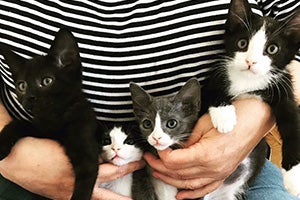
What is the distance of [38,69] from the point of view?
1234mm

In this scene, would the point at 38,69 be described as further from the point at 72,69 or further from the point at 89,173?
the point at 89,173

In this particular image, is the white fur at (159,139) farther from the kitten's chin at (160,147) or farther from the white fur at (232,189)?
the white fur at (232,189)

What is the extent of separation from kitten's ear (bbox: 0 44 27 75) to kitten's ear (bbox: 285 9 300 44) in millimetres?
678

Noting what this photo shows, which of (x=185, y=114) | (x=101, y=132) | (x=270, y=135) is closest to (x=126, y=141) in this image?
(x=101, y=132)

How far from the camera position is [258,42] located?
124 centimetres

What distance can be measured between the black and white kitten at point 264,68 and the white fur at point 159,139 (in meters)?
0.13

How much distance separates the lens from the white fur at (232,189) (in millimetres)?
1376

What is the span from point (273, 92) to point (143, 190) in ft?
1.47

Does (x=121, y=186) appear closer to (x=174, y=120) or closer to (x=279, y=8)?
A: (x=174, y=120)

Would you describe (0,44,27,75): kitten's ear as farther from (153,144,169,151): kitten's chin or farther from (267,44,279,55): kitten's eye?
(267,44,279,55): kitten's eye

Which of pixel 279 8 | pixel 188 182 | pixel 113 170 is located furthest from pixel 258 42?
pixel 113 170

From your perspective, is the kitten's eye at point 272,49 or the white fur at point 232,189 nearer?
the kitten's eye at point 272,49

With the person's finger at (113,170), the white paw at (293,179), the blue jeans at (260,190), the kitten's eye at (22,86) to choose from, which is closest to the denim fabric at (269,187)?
the blue jeans at (260,190)

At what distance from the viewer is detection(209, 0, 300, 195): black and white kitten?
48.1 inches
